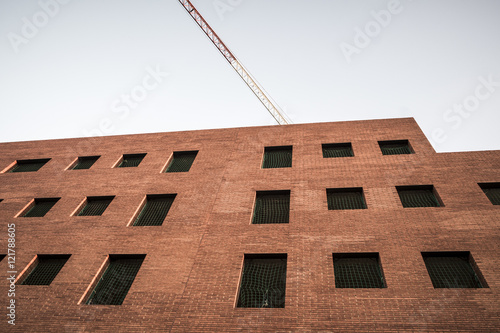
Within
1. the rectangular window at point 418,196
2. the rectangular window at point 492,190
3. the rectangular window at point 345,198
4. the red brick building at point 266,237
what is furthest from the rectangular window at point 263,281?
the rectangular window at point 492,190

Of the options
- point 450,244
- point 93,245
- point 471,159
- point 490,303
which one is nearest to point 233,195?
point 93,245

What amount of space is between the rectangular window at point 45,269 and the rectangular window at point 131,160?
21.5 feet

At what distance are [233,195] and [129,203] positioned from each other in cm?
481

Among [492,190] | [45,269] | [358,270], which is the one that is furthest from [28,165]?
[492,190]

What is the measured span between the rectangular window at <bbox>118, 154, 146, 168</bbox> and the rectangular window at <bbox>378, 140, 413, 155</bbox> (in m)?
13.0

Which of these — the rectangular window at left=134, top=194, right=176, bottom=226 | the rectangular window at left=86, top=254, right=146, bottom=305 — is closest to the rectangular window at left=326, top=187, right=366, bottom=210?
the rectangular window at left=134, top=194, right=176, bottom=226

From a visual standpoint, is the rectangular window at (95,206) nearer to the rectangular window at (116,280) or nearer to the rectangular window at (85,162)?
the rectangular window at (116,280)

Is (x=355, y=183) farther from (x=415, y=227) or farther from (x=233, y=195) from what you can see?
(x=233, y=195)

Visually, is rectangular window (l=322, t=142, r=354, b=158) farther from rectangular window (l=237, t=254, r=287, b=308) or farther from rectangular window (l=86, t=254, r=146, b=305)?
rectangular window (l=86, t=254, r=146, b=305)

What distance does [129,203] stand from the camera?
49.6 ft

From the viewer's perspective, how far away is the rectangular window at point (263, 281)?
34.6 ft

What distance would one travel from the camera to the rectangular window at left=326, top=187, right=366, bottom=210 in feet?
44.7

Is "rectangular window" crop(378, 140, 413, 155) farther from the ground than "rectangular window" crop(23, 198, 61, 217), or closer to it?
farther from the ground

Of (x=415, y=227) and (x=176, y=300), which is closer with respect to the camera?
(x=176, y=300)
